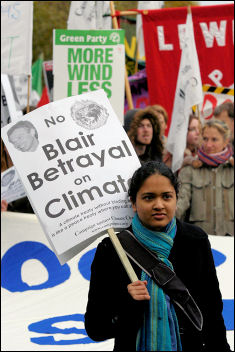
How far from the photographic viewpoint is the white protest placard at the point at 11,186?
19.7 feet

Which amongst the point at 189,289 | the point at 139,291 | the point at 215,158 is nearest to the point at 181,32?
the point at 215,158

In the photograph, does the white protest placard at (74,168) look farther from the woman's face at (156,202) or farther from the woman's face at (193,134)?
the woman's face at (193,134)

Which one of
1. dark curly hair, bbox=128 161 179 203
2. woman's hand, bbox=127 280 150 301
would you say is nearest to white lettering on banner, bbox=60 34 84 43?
dark curly hair, bbox=128 161 179 203

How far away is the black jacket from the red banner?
659cm

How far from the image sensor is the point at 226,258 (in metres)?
5.43

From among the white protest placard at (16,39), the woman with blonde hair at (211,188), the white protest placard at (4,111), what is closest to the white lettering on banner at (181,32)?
the white protest placard at (16,39)

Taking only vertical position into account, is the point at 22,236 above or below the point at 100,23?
below

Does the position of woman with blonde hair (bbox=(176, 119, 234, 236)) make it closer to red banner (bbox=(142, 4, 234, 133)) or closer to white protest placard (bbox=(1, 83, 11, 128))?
white protest placard (bbox=(1, 83, 11, 128))

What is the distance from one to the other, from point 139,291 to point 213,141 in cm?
339

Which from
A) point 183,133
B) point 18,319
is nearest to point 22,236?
point 18,319

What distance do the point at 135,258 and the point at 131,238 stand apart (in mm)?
90

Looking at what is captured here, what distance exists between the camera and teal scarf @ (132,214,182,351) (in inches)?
96.7

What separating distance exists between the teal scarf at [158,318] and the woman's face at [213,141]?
3.20 metres

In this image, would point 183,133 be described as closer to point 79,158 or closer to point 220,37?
point 220,37
